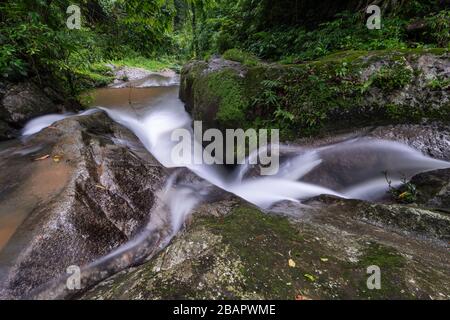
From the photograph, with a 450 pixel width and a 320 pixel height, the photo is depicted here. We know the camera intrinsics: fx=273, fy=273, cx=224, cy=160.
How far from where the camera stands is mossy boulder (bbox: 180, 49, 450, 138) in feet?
14.6

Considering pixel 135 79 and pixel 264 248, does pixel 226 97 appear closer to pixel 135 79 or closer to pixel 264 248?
pixel 264 248

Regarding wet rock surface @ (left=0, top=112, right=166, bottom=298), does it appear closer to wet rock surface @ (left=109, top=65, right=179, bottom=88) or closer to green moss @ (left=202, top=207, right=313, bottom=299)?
green moss @ (left=202, top=207, right=313, bottom=299)

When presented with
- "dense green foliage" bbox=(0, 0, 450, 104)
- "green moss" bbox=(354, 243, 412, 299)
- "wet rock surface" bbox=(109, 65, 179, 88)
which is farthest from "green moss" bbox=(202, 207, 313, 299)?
"wet rock surface" bbox=(109, 65, 179, 88)

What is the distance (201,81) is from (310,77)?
271cm

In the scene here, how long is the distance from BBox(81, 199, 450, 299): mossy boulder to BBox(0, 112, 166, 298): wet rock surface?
1.57 feet

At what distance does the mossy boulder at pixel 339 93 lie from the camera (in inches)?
176

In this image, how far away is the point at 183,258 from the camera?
2.29 meters

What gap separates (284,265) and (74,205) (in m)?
2.18

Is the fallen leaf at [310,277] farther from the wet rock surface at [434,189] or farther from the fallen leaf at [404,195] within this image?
the fallen leaf at [404,195]

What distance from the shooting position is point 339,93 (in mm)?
4816

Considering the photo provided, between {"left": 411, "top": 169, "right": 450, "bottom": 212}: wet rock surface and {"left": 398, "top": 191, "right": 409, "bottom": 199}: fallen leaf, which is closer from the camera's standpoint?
{"left": 411, "top": 169, "right": 450, "bottom": 212}: wet rock surface

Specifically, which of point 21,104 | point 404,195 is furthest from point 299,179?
point 21,104

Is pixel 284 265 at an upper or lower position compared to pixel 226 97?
lower

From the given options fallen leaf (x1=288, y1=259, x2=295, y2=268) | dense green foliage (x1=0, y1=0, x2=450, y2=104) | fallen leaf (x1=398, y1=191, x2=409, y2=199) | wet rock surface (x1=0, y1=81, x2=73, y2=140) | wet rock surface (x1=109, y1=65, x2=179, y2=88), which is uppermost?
dense green foliage (x1=0, y1=0, x2=450, y2=104)
